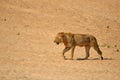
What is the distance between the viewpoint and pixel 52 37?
77.2 ft

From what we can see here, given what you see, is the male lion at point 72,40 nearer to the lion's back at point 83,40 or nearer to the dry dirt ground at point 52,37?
the lion's back at point 83,40

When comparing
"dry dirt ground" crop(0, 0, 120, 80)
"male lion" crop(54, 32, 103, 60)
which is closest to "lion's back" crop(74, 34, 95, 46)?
"male lion" crop(54, 32, 103, 60)

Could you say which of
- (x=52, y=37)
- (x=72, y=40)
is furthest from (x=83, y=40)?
(x=52, y=37)

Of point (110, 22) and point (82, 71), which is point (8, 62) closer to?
point (82, 71)

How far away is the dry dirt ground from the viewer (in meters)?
15.5

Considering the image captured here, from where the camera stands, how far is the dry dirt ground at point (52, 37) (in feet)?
50.8

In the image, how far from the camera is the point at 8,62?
54.3 feet

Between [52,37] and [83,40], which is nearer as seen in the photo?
[83,40]

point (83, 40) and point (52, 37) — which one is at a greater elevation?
point (52, 37)

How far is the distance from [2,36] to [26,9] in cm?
724

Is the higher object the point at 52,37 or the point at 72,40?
the point at 52,37

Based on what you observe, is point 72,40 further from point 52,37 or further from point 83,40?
point 52,37

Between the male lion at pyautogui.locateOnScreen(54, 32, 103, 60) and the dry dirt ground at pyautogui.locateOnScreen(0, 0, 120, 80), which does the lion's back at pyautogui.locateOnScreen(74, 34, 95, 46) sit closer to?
the male lion at pyautogui.locateOnScreen(54, 32, 103, 60)

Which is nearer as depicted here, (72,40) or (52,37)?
(72,40)
